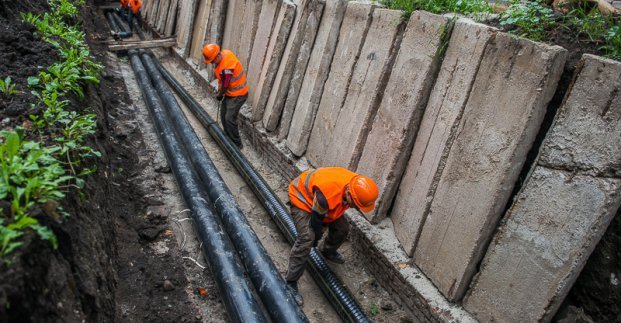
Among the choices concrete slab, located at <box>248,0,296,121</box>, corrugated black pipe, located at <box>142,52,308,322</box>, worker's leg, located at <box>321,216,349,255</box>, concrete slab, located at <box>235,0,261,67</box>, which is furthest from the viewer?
concrete slab, located at <box>235,0,261,67</box>

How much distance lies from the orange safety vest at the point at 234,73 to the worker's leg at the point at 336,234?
10.9 feet

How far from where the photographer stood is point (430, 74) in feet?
11.8

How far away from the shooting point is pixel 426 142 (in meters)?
3.62

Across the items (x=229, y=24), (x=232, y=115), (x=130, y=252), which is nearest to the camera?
(x=130, y=252)

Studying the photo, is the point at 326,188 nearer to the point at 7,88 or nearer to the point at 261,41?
the point at 7,88

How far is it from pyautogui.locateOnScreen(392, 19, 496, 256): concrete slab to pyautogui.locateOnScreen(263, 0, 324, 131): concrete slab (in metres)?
2.06

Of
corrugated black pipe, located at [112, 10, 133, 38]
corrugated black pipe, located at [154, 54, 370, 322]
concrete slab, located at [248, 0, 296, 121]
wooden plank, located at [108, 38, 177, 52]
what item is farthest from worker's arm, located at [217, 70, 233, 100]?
corrugated black pipe, located at [112, 10, 133, 38]

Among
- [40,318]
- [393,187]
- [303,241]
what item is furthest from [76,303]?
[393,187]

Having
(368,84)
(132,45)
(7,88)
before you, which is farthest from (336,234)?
(132,45)

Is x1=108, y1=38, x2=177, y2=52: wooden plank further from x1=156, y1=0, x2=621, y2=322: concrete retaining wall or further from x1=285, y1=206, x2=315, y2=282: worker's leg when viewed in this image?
x1=285, y1=206, x2=315, y2=282: worker's leg

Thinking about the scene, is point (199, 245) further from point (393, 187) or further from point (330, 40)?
point (330, 40)

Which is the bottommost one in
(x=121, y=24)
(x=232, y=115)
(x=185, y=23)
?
(x=121, y=24)

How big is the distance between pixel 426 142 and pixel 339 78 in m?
1.61

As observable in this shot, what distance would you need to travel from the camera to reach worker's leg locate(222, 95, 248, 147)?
649 centimetres
